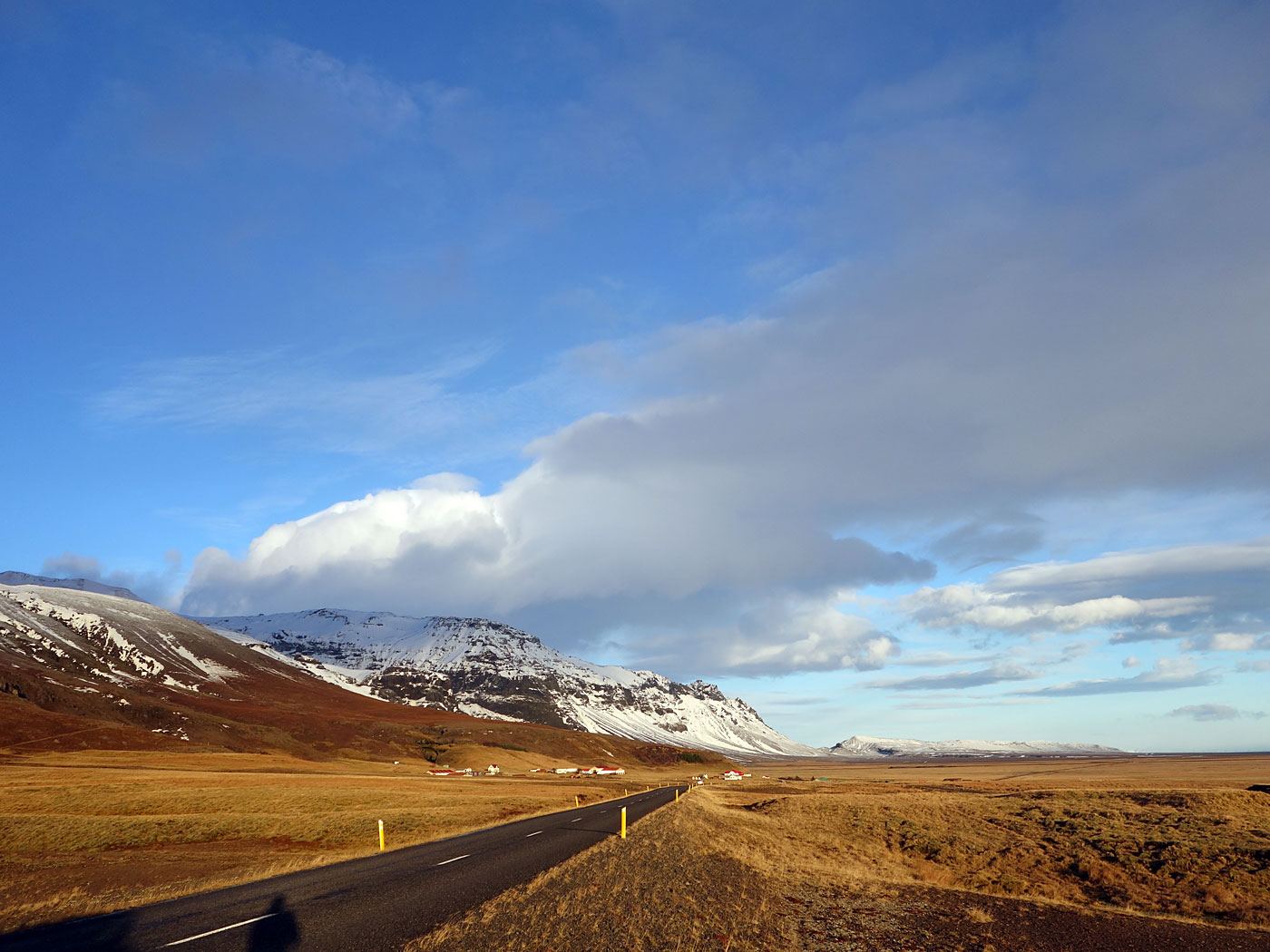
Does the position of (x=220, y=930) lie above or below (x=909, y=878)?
above

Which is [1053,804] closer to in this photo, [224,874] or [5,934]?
[224,874]

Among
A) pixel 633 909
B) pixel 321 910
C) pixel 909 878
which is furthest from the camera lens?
pixel 909 878

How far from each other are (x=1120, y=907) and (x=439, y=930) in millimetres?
20727

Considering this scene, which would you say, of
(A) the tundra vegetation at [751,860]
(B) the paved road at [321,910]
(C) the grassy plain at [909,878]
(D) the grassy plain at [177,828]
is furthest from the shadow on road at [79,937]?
(C) the grassy plain at [909,878]

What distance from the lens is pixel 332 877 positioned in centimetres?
2422

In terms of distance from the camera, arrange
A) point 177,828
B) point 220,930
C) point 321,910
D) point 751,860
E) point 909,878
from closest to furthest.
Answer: point 220,930
point 321,910
point 751,860
point 909,878
point 177,828

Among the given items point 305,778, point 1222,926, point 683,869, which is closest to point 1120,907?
point 1222,926

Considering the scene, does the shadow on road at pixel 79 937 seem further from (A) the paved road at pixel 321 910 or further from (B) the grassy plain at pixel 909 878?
(B) the grassy plain at pixel 909 878

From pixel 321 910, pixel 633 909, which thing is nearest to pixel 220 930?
pixel 321 910

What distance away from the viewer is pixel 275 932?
17.0 m

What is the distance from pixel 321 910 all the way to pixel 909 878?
21782mm

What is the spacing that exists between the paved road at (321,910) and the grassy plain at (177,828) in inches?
90.3

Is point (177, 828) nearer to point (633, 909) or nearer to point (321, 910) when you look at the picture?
point (321, 910)

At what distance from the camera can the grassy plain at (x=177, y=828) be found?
25.4 meters
